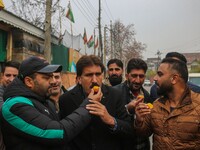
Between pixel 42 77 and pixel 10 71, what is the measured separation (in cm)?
224

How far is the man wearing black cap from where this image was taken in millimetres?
1757

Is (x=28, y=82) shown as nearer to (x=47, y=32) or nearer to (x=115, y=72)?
(x=115, y=72)

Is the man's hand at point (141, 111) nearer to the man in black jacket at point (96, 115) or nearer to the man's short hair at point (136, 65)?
the man in black jacket at point (96, 115)

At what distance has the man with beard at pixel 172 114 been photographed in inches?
85.9

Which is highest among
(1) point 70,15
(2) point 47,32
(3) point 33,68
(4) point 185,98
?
(1) point 70,15

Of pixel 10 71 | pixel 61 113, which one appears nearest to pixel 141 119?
pixel 61 113

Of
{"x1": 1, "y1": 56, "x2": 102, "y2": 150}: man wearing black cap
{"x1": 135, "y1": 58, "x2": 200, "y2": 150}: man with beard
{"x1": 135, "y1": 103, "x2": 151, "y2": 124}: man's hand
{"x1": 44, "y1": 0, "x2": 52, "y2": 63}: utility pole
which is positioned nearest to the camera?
{"x1": 1, "y1": 56, "x2": 102, "y2": 150}: man wearing black cap

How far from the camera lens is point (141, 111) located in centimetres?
233

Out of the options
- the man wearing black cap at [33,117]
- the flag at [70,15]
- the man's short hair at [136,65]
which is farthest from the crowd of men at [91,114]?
the flag at [70,15]

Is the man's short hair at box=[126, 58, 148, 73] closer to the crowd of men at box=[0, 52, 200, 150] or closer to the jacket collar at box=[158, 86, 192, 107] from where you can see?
the crowd of men at box=[0, 52, 200, 150]

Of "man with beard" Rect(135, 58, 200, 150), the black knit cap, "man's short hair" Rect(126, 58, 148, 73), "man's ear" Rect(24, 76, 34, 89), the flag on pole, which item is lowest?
"man with beard" Rect(135, 58, 200, 150)

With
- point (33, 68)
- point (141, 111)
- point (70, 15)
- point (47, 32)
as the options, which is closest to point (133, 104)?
point (141, 111)

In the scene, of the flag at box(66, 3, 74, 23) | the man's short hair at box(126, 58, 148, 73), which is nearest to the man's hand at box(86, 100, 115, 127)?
the man's short hair at box(126, 58, 148, 73)

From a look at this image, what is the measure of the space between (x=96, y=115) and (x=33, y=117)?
22.5 inches
